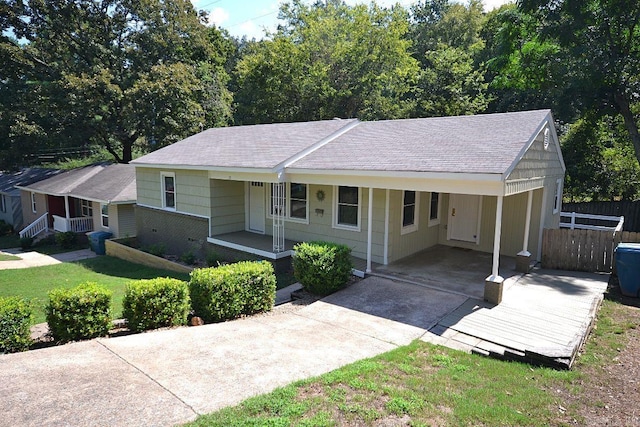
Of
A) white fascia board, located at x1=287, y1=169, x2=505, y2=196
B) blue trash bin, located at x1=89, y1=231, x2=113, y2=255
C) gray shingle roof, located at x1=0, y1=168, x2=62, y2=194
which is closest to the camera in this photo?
white fascia board, located at x1=287, y1=169, x2=505, y2=196

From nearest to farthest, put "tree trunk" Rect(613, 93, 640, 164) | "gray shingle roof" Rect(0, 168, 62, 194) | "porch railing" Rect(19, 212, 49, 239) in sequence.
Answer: "tree trunk" Rect(613, 93, 640, 164), "porch railing" Rect(19, 212, 49, 239), "gray shingle roof" Rect(0, 168, 62, 194)

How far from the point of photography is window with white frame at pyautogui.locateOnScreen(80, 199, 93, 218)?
21422 millimetres

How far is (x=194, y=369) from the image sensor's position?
5.48 m

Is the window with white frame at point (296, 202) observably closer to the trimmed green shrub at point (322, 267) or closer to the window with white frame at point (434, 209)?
the trimmed green shrub at point (322, 267)

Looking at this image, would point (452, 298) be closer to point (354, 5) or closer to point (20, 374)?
point (20, 374)

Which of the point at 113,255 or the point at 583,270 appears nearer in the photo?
the point at 583,270

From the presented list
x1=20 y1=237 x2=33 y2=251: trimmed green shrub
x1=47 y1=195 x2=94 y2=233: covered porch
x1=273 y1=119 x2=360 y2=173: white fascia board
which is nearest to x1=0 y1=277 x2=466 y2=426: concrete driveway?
x1=273 y1=119 x2=360 y2=173: white fascia board

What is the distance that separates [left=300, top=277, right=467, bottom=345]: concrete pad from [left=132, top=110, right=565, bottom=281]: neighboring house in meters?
1.18

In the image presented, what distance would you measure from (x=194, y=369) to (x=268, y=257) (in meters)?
6.43

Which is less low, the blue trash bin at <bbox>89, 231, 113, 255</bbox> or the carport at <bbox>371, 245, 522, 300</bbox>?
the carport at <bbox>371, 245, 522, 300</bbox>

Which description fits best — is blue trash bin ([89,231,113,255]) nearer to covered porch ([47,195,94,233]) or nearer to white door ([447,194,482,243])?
covered porch ([47,195,94,233])

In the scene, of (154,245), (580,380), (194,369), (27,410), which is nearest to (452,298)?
(580,380)

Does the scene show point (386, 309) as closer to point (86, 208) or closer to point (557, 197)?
point (557, 197)

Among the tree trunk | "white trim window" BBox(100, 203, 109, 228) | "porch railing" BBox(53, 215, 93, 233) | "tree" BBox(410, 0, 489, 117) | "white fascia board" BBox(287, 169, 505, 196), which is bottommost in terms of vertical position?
"porch railing" BBox(53, 215, 93, 233)
